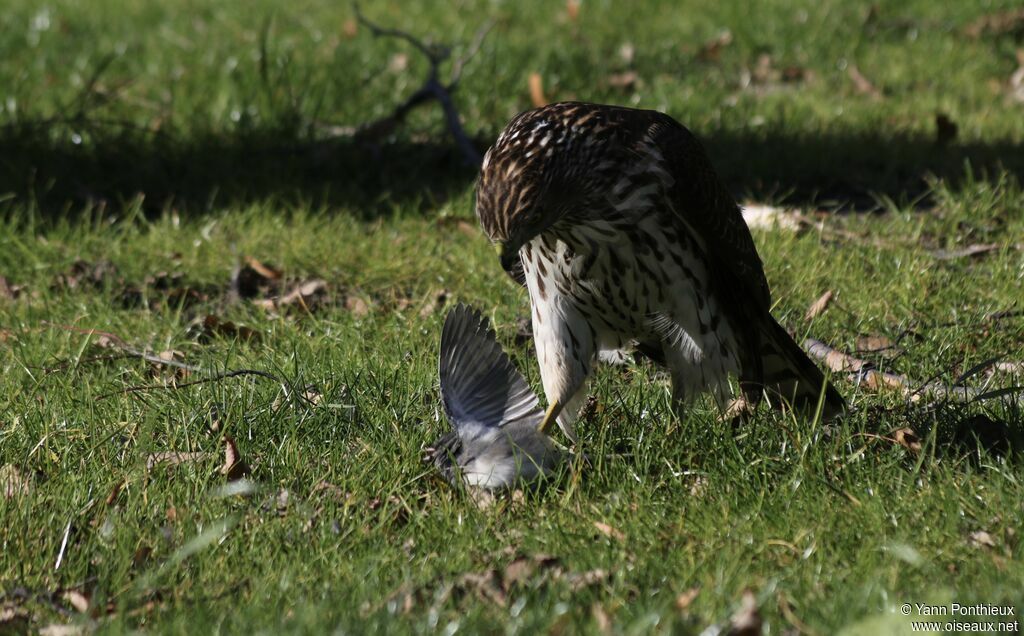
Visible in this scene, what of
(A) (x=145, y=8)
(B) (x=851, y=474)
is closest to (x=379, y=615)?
(B) (x=851, y=474)

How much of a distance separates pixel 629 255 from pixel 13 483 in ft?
6.25

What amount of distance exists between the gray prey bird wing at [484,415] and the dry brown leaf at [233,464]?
56 centimetres

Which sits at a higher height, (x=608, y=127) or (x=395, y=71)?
(x=608, y=127)

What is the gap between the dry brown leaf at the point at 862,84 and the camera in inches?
324

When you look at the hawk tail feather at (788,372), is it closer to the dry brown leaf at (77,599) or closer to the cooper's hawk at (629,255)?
the cooper's hawk at (629,255)

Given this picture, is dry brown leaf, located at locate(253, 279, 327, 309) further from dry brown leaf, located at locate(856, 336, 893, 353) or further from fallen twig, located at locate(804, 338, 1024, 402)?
dry brown leaf, located at locate(856, 336, 893, 353)

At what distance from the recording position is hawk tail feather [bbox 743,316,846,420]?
4.39 metres

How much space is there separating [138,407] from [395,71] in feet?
14.5

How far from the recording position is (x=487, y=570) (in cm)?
331

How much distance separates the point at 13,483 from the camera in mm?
3770

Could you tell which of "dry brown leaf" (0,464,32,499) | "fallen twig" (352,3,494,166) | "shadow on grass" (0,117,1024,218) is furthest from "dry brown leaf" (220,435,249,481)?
"fallen twig" (352,3,494,166)

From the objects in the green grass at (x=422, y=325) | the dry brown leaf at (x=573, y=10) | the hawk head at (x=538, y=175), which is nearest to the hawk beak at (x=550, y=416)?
the green grass at (x=422, y=325)

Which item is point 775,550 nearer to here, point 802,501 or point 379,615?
point 802,501

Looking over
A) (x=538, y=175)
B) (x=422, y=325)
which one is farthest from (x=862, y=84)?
(x=538, y=175)
